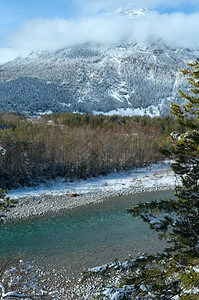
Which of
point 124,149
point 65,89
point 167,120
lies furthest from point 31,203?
point 65,89

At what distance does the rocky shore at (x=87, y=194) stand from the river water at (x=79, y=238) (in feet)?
5.38

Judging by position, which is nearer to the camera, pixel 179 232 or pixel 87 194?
pixel 179 232

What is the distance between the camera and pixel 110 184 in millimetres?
32719

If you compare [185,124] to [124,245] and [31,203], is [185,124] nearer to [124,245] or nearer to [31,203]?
[124,245]

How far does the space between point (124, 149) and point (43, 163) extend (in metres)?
13.8

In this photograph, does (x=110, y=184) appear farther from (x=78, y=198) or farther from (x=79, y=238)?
(x=79, y=238)

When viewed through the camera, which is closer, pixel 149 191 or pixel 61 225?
pixel 61 225

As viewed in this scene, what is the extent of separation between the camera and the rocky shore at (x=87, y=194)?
78.1 ft

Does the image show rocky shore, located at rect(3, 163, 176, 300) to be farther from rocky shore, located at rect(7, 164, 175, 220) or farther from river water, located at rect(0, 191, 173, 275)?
river water, located at rect(0, 191, 173, 275)

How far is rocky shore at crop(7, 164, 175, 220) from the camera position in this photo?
78.1 ft

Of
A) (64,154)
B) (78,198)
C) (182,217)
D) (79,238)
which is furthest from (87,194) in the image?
(182,217)

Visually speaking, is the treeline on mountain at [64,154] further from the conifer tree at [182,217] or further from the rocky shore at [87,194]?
the conifer tree at [182,217]

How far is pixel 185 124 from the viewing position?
21.6 ft

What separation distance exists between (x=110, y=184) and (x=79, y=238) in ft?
50.4
